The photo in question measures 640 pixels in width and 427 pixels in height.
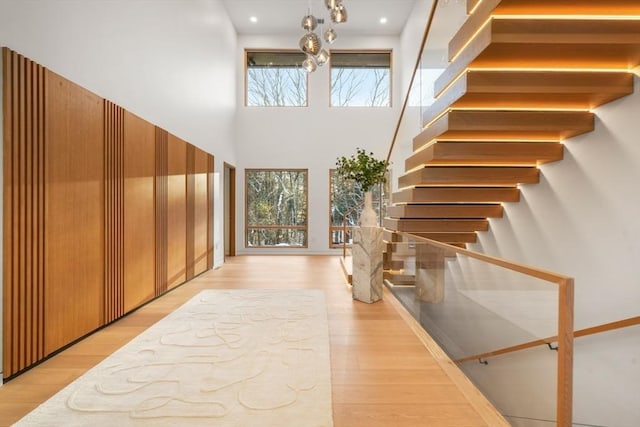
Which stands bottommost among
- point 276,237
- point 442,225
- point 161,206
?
point 276,237

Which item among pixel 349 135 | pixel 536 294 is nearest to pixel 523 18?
pixel 536 294

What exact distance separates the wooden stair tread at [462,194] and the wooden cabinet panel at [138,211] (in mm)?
3255

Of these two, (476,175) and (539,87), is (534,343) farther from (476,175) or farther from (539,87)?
(476,175)

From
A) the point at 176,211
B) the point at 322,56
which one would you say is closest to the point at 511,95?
the point at 322,56

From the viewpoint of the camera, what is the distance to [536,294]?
1.68 metres

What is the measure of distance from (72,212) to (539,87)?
3996mm

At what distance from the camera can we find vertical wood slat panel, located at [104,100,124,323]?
11.1 feet

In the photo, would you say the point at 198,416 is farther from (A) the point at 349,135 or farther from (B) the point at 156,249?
(A) the point at 349,135

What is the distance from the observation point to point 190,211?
221 inches

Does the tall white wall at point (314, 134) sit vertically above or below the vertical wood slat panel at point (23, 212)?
above

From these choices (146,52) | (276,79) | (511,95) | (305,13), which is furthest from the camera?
(276,79)

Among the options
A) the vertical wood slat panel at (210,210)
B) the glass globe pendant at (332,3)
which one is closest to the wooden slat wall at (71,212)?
the vertical wood slat panel at (210,210)

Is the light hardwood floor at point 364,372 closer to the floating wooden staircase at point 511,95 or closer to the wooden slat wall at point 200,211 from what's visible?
the wooden slat wall at point 200,211

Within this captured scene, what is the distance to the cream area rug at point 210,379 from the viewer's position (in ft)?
6.37
